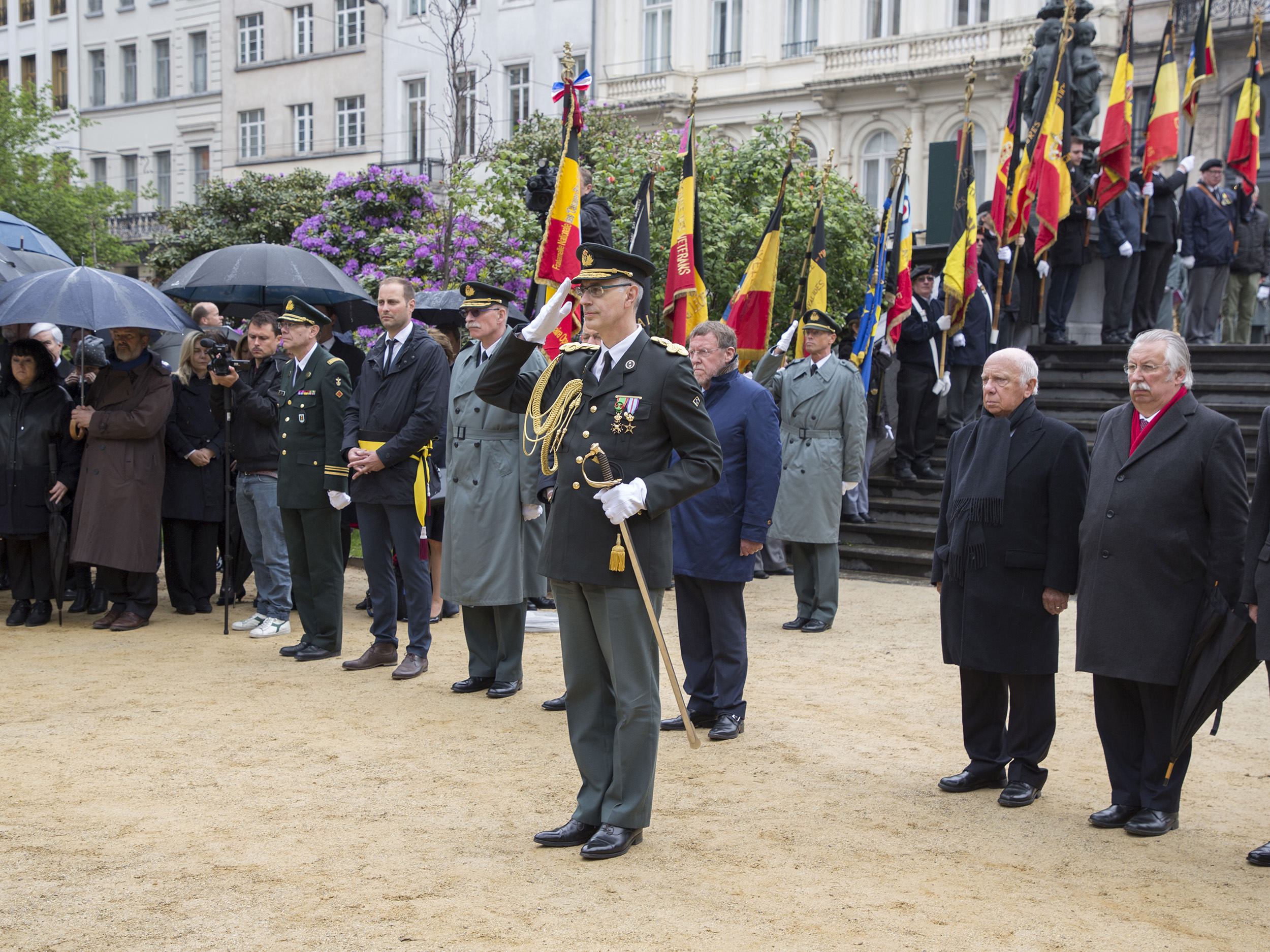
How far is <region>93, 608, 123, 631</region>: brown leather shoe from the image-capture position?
876 centimetres

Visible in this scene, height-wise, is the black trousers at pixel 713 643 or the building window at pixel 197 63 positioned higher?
the building window at pixel 197 63

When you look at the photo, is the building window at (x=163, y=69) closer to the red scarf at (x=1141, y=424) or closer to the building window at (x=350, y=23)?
the building window at (x=350, y=23)

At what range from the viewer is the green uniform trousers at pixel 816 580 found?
9.23m

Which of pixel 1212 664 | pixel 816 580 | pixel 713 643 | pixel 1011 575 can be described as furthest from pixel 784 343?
pixel 1212 664

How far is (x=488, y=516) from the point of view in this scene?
6945mm

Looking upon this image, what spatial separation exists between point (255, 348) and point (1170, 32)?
11.4 meters

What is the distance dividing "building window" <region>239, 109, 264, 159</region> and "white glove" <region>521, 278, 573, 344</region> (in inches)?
1536

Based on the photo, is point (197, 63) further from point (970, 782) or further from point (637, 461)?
point (970, 782)

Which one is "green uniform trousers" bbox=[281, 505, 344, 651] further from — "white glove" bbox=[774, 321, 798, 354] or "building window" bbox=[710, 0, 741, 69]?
"building window" bbox=[710, 0, 741, 69]

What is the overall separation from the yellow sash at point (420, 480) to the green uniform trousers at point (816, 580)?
3098 mm

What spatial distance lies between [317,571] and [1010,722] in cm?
426

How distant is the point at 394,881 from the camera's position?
4.23m

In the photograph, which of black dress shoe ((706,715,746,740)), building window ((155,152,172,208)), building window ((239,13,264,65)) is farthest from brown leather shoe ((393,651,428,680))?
building window ((155,152,172,208))

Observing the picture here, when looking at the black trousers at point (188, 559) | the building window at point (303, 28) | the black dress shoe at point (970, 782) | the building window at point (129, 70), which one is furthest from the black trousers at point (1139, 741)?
the building window at point (129, 70)
